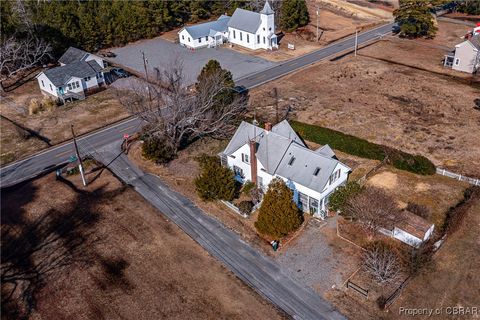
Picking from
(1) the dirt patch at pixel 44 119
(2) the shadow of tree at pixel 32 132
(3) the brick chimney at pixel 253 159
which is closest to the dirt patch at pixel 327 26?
(1) the dirt patch at pixel 44 119

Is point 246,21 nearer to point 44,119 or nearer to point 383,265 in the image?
point 44,119

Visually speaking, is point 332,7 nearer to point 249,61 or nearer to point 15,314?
point 249,61

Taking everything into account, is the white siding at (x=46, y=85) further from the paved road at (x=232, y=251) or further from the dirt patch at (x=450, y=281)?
the dirt patch at (x=450, y=281)

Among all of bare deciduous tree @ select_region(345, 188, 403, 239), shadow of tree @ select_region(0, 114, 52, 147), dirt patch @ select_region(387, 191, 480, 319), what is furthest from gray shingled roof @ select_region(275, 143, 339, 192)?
shadow of tree @ select_region(0, 114, 52, 147)

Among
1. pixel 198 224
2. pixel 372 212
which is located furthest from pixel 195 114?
pixel 372 212

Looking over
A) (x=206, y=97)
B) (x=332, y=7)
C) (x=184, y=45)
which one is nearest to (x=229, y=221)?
(x=206, y=97)

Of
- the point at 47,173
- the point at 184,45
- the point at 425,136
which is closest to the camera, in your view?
the point at 47,173

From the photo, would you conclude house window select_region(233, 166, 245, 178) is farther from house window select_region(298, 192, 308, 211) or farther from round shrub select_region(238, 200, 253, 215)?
house window select_region(298, 192, 308, 211)

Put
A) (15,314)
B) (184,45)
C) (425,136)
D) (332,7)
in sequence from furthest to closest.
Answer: (332,7), (184,45), (425,136), (15,314)
